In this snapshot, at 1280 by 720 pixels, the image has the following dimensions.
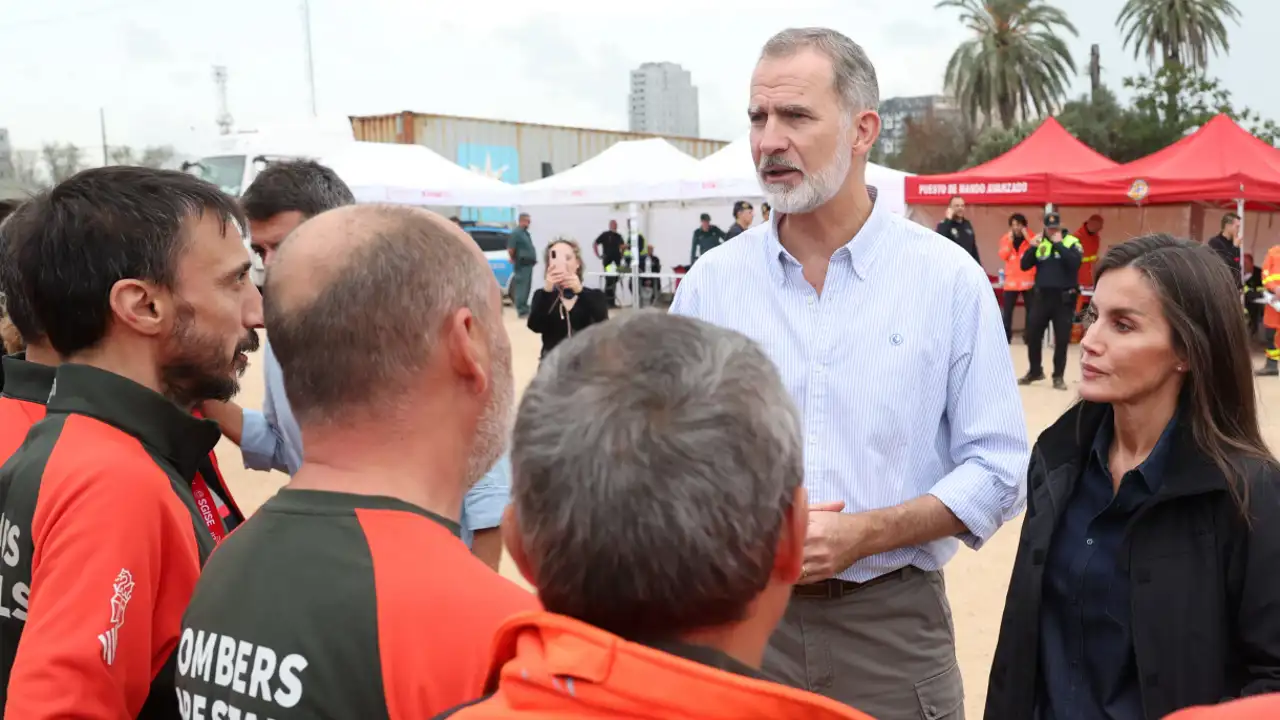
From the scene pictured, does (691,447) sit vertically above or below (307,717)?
above

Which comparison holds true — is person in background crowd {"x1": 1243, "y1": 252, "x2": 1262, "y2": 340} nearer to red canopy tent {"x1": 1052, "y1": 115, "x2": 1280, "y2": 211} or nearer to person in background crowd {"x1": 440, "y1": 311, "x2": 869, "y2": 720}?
red canopy tent {"x1": 1052, "y1": 115, "x2": 1280, "y2": 211}

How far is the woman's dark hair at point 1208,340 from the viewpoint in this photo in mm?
2369

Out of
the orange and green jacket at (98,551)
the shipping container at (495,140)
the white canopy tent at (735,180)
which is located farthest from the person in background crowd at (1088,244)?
the shipping container at (495,140)

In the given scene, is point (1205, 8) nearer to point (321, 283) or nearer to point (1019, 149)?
point (1019, 149)

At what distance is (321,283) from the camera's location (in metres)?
1.46

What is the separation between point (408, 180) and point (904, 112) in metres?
55.6

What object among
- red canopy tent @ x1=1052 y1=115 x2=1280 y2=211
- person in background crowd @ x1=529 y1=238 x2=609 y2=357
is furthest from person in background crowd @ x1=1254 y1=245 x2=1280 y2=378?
person in background crowd @ x1=529 y1=238 x2=609 y2=357

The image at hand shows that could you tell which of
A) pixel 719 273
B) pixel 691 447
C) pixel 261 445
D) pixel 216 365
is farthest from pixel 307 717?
pixel 261 445

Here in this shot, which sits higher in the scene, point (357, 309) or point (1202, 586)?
point (357, 309)

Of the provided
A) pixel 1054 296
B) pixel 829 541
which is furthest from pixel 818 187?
pixel 1054 296

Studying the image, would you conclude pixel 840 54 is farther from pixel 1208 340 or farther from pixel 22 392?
pixel 22 392

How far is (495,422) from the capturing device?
63.2 inches

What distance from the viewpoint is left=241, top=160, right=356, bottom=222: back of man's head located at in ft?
9.98

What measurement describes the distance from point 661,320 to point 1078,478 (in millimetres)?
1755
